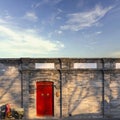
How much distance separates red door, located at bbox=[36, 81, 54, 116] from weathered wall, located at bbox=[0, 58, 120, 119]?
0.99 feet

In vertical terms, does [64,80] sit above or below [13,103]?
above

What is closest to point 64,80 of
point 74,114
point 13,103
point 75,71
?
point 75,71

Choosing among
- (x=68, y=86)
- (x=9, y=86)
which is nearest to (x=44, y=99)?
(x=68, y=86)

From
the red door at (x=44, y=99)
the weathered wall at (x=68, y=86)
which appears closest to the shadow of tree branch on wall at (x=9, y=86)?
the weathered wall at (x=68, y=86)

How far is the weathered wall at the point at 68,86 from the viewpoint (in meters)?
21.8

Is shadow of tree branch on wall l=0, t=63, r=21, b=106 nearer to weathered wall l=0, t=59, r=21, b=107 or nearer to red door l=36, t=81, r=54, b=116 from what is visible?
weathered wall l=0, t=59, r=21, b=107

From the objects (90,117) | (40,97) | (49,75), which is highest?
(49,75)

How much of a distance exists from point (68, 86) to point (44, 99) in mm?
1909

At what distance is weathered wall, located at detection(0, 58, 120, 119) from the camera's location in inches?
858

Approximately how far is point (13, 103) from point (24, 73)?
221 cm

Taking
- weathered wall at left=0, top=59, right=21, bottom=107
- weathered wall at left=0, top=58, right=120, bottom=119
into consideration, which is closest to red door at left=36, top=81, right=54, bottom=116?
weathered wall at left=0, top=58, right=120, bottom=119

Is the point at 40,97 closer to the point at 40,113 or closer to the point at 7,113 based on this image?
the point at 40,113

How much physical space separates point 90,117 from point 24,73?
5537 mm

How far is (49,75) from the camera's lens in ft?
71.7
